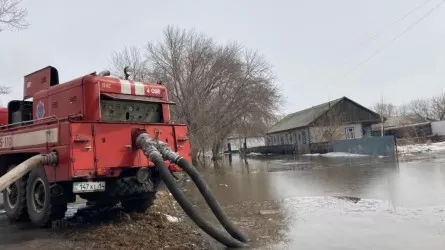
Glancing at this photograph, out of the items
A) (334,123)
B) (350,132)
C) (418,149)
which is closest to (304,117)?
(350,132)

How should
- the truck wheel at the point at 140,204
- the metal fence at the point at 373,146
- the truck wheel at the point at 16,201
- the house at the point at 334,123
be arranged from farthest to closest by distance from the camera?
the house at the point at 334,123 < the metal fence at the point at 373,146 < the truck wheel at the point at 140,204 < the truck wheel at the point at 16,201

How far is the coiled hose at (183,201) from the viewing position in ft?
21.0

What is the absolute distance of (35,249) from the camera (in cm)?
663

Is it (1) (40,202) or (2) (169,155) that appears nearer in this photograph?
(2) (169,155)

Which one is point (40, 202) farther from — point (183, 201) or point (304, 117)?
point (304, 117)

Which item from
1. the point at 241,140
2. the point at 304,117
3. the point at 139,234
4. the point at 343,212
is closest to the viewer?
the point at 139,234

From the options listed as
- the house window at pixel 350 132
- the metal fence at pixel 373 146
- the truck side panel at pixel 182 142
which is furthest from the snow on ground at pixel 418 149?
the truck side panel at pixel 182 142

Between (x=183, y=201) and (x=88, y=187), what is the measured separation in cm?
191

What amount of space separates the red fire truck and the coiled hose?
2.27 feet

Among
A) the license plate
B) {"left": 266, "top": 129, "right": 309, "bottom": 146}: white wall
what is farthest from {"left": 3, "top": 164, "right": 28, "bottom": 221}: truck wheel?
{"left": 266, "top": 129, "right": 309, "bottom": 146}: white wall

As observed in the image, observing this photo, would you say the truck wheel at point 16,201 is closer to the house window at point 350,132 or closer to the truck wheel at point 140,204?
the truck wheel at point 140,204

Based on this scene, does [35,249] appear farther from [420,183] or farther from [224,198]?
[420,183]

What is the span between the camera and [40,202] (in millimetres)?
8312

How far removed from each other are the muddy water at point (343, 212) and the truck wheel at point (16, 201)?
13.1 feet
